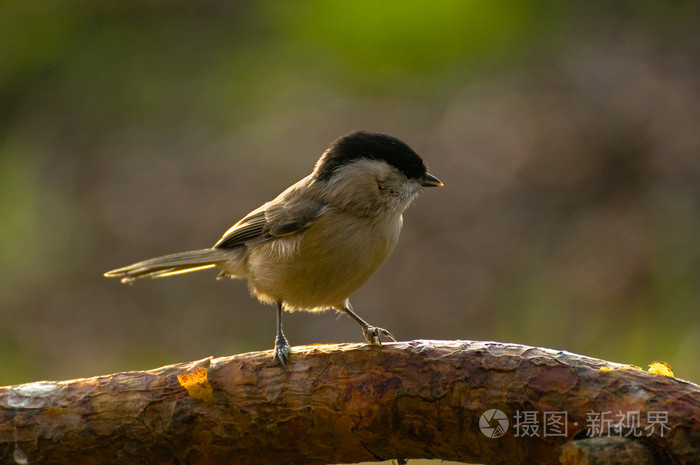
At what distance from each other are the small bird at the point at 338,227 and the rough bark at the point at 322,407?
2.02ft

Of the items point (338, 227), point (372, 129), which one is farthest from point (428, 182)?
point (372, 129)

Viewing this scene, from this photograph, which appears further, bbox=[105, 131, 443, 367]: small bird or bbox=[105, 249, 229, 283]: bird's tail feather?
bbox=[105, 249, 229, 283]: bird's tail feather

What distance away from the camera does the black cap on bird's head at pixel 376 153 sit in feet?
10.8

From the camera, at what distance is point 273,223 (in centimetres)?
345

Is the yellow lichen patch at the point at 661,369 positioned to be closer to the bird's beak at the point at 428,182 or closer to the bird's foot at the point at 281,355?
the bird's foot at the point at 281,355

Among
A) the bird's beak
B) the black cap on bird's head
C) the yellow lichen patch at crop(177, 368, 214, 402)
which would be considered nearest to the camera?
the yellow lichen patch at crop(177, 368, 214, 402)

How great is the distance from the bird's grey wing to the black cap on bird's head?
192 millimetres

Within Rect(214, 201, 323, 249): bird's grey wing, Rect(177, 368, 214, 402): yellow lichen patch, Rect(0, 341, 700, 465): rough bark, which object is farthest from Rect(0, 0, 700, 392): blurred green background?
Rect(177, 368, 214, 402): yellow lichen patch

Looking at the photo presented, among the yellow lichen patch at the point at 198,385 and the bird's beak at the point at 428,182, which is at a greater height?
the bird's beak at the point at 428,182

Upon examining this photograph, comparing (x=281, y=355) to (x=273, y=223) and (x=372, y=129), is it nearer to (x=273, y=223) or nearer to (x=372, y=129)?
(x=273, y=223)

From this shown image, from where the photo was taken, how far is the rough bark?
2152mm

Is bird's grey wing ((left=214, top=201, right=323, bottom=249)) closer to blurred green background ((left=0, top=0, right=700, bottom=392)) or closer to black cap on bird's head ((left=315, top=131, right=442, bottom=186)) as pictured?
black cap on bird's head ((left=315, top=131, right=442, bottom=186))

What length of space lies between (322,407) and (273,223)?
128 centimetres

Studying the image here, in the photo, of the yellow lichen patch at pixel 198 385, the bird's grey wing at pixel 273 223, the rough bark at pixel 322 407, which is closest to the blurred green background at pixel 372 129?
the bird's grey wing at pixel 273 223
